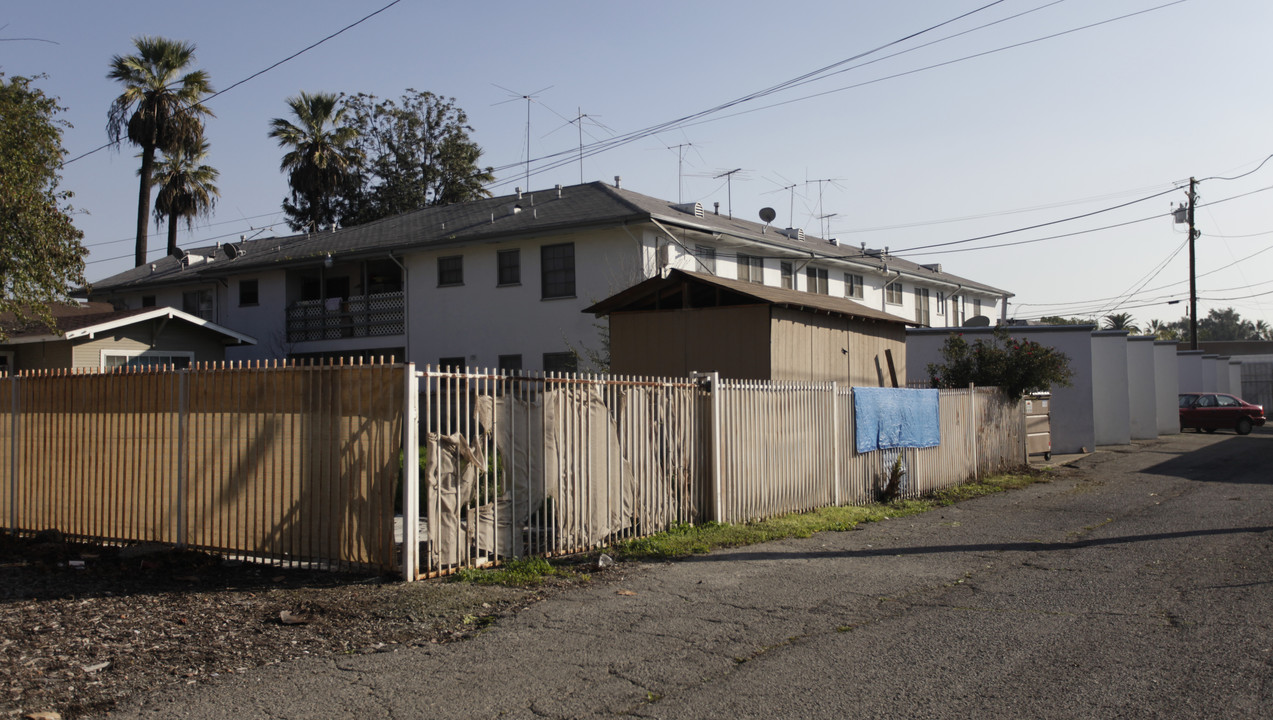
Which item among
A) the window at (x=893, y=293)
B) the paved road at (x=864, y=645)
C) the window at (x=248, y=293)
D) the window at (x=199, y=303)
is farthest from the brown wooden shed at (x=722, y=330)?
the window at (x=199, y=303)

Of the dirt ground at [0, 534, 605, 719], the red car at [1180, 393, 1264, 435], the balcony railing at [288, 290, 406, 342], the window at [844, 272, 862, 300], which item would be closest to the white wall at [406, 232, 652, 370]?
the balcony railing at [288, 290, 406, 342]

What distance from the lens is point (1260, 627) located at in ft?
22.1

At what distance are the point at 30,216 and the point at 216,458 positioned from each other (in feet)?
28.3

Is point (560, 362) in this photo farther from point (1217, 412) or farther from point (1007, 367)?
point (1217, 412)

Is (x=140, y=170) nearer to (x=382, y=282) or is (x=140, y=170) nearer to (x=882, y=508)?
(x=382, y=282)

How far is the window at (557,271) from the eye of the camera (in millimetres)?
23422

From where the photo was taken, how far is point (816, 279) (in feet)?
95.2

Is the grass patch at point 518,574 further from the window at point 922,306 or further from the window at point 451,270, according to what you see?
the window at point 922,306

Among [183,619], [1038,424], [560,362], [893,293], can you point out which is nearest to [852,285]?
[893,293]

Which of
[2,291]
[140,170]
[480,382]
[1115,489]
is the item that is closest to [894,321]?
[1115,489]

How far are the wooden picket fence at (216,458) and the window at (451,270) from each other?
559 inches

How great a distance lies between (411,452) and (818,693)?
4178 mm

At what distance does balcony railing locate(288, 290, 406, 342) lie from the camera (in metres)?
26.7

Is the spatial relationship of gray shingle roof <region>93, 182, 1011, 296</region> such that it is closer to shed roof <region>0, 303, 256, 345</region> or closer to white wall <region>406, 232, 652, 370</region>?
white wall <region>406, 232, 652, 370</region>
